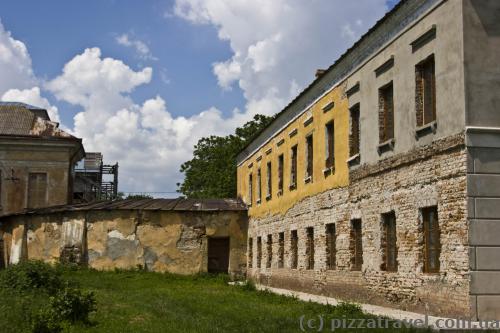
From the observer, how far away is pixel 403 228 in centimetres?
1514

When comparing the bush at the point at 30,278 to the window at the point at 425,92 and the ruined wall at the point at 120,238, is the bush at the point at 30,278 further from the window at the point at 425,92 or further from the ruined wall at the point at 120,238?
the ruined wall at the point at 120,238

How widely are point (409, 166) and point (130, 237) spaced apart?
1809 centimetres

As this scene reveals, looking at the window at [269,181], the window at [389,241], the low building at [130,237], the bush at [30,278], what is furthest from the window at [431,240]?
the low building at [130,237]

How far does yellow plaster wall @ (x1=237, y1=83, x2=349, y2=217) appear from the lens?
19672 millimetres

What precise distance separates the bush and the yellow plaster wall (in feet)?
27.5

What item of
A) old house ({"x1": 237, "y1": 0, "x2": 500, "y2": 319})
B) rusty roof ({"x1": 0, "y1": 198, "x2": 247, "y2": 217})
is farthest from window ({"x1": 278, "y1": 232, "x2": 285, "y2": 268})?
rusty roof ({"x1": 0, "y1": 198, "x2": 247, "y2": 217})

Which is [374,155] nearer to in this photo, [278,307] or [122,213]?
[278,307]

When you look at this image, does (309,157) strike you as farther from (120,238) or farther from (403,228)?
(120,238)

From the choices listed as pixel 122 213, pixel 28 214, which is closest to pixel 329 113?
pixel 122 213

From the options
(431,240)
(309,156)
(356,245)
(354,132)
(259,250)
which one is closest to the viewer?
(431,240)

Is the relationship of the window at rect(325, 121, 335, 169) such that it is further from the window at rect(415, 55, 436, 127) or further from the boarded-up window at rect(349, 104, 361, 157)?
the window at rect(415, 55, 436, 127)

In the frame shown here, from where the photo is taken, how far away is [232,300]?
18312 mm

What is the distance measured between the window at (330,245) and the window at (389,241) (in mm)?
4107

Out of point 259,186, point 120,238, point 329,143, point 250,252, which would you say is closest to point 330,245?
point 329,143
